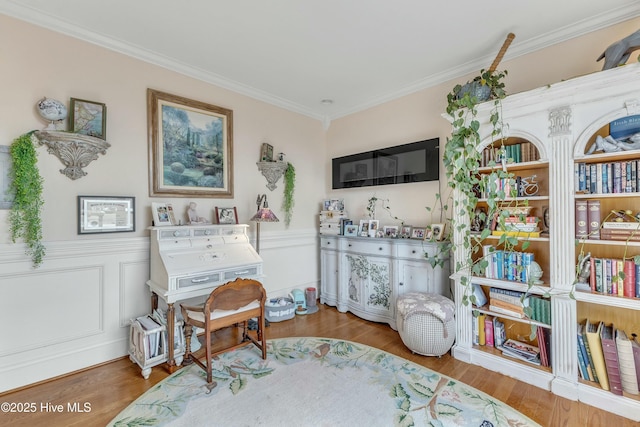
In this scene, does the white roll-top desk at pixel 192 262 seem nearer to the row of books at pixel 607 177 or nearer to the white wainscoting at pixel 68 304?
the white wainscoting at pixel 68 304

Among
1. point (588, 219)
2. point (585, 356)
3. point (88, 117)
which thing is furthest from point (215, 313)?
point (588, 219)

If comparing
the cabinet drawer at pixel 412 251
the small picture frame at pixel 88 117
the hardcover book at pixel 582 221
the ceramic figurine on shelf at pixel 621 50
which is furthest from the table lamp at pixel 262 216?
the ceramic figurine on shelf at pixel 621 50

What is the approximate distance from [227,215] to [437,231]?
225 centimetres

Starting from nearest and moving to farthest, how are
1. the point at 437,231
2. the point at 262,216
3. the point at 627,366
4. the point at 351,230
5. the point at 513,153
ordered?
the point at 627,366 → the point at 513,153 → the point at 437,231 → the point at 262,216 → the point at 351,230

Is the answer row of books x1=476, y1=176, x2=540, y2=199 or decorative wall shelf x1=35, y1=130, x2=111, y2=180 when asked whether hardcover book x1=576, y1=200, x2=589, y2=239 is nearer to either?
row of books x1=476, y1=176, x2=540, y2=199

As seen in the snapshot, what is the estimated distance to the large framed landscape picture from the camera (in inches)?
105

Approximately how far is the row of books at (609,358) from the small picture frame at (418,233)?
1.40m

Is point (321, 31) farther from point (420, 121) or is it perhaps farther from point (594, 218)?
point (594, 218)

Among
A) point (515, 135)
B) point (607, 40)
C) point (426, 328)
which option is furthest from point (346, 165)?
point (607, 40)

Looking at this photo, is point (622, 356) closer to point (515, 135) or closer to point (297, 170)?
point (515, 135)

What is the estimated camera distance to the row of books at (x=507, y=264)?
7.25 feet

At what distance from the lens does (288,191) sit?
3.67 meters

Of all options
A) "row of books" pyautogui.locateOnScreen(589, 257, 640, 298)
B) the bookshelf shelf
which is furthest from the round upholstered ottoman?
"row of books" pyautogui.locateOnScreen(589, 257, 640, 298)

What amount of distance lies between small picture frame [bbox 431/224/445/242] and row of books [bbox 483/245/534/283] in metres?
0.48
